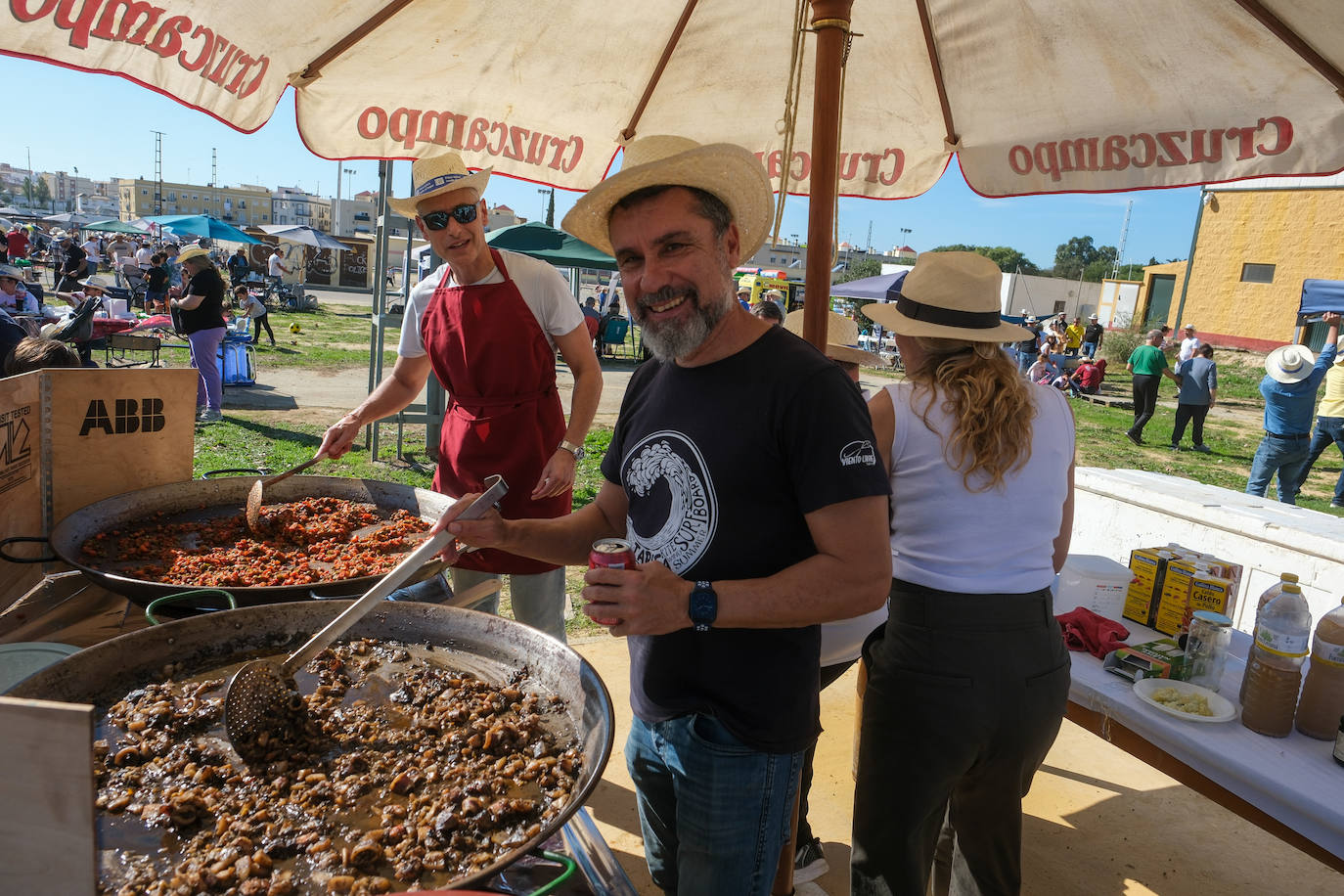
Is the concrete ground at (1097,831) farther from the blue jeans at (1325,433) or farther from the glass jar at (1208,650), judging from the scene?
the blue jeans at (1325,433)

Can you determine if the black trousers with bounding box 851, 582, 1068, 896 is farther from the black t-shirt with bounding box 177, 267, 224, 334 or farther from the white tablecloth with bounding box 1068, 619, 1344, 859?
the black t-shirt with bounding box 177, 267, 224, 334

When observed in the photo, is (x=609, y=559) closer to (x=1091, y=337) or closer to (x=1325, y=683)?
(x=1325, y=683)

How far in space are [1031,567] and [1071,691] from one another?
732mm

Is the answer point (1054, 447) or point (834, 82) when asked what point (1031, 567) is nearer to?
point (1054, 447)

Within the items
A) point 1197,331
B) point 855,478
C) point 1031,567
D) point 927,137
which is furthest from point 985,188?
point 1197,331

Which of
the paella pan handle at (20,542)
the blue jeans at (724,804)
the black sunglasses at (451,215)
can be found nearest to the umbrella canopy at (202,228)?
the black sunglasses at (451,215)

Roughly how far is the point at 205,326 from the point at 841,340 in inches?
346

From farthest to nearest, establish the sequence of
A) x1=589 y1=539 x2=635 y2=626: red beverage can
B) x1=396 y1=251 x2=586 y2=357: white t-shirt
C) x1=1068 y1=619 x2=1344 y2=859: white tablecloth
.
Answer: x1=396 y1=251 x2=586 y2=357: white t-shirt
x1=1068 y1=619 x2=1344 y2=859: white tablecloth
x1=589 y1=539 x2=635 y2=626: red beverage can

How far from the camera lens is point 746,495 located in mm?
1576

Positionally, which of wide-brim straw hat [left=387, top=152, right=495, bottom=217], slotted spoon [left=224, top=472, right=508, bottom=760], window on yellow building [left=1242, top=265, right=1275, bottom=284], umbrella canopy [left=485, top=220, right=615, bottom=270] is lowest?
slotted spoon [left=224, top=472, right=508, bottom=760]

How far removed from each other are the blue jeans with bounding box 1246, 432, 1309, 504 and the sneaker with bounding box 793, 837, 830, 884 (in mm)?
7591

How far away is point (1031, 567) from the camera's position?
2139 mm

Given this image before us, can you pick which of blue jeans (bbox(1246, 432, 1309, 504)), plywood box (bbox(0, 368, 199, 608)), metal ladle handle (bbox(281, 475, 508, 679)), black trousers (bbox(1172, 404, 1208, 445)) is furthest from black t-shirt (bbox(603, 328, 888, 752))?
black trousers (bbox(1172, 404, 1208, 445))

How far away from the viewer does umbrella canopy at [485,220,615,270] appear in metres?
11.8
